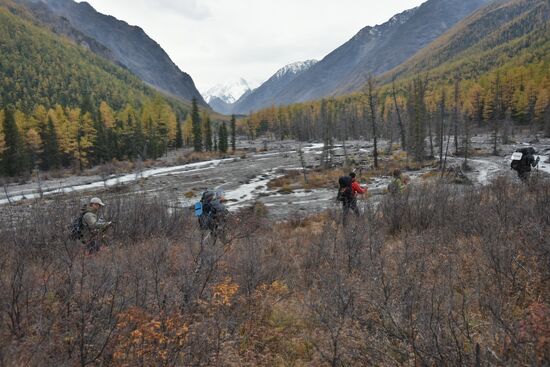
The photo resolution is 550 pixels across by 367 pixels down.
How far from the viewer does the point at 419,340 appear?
3.47 meters

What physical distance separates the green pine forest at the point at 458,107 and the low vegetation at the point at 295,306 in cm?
3313

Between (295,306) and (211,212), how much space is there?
318 cm

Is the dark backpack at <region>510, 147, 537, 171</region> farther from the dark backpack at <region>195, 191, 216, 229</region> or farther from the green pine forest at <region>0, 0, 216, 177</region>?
the green pine forest at <region>0, 0, 216, 177</region>

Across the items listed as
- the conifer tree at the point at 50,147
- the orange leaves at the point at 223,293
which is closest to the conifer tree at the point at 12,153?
the conifer tree at the point at 50,147

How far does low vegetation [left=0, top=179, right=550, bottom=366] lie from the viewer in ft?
10.7

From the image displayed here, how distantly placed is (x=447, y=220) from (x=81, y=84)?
421 feet

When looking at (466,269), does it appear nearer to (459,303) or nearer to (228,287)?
(459,303)

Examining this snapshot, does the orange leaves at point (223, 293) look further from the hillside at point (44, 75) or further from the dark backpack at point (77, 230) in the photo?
the hillside at point (44, 75)

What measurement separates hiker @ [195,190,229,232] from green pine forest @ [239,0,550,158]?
108 ft

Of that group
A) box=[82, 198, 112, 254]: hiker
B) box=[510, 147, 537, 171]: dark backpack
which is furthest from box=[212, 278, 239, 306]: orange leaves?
box=[510, 147, 537, 171]: dark backpack

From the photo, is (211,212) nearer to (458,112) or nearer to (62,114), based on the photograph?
(62,114)

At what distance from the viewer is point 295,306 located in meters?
4.96

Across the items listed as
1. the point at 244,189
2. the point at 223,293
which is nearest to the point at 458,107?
the point at 244,189

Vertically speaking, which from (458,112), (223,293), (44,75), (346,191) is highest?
(44,75)
